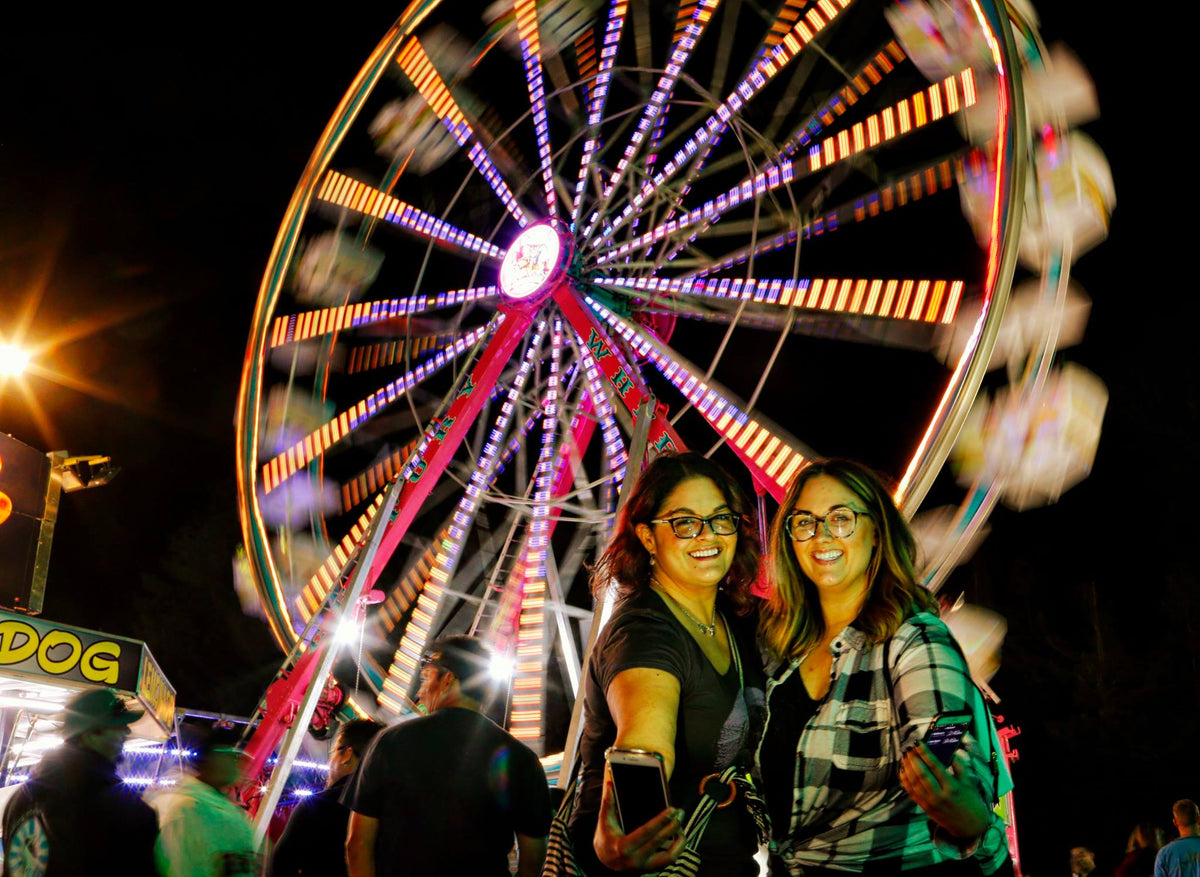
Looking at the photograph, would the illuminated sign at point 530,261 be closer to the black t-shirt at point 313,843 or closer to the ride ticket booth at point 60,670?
the ride ticket booth at point 60,670

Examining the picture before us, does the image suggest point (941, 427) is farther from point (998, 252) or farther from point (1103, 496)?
point (1103, 496)

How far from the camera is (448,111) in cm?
1068

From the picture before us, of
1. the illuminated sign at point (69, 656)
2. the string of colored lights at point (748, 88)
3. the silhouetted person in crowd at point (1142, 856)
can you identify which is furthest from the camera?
the string of colored lights at point (748, 88)

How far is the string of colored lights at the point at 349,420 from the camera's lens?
1030 cm

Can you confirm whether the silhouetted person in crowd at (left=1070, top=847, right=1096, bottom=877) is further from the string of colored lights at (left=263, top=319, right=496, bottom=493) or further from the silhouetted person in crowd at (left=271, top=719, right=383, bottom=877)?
the silhouetted person in crowd at (left=271, top=719, right=383, bottom=877)

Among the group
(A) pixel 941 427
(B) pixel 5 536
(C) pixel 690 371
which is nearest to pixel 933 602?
(A) pixel 941 427

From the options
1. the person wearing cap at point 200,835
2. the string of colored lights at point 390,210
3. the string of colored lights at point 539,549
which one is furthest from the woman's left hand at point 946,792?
the string of colored lights at point 390,210

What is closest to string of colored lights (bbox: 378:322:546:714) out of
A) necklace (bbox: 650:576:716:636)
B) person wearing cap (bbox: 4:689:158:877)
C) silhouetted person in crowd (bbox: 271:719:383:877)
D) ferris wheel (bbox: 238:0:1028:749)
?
ferris wheel (bbox: 238:0:1028:749)

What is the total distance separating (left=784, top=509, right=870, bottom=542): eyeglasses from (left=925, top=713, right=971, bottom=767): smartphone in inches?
20.2

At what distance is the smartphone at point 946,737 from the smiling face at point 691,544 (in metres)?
0.65

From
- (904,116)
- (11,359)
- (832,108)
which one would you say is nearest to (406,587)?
(11,359)

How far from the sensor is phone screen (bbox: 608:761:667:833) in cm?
151

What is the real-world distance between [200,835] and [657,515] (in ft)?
6.06

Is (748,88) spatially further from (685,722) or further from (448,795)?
(685,722)
